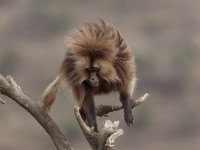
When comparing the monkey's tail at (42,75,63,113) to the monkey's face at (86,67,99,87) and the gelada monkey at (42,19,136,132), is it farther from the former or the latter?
the monkey's face at (86,67,99,87)

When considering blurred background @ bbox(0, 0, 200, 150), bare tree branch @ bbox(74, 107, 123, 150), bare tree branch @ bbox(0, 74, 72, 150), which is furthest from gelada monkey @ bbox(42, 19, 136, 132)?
blurred background @ bbox(0, 0, 200, 150)

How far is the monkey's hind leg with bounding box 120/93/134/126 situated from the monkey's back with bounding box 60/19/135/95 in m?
0.36

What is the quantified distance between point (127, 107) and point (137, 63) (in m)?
18.8

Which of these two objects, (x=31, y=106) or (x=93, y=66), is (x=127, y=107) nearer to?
(x=93, y=66)

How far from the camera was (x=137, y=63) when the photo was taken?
28125 millimetres

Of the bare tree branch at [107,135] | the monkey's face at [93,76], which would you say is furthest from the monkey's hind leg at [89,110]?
the bare tree branch at [107,135]

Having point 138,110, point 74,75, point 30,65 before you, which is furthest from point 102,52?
point 30,65

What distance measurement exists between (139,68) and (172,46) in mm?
2513

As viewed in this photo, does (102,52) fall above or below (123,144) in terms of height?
below

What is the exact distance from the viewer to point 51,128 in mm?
8352

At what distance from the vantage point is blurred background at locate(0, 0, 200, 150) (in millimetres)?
24891

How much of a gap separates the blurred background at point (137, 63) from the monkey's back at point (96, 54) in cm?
1296

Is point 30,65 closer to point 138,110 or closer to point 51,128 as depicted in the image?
point 138,110

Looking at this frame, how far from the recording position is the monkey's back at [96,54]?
8.61 m
